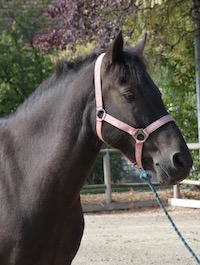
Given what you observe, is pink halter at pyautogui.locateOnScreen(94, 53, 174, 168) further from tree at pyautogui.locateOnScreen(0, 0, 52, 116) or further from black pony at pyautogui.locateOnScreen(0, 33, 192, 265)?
tree at pyautogui.locateOnScreen(0, 0, 52, 116)

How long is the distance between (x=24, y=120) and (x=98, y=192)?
35.6ft

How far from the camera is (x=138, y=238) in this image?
8430 mm

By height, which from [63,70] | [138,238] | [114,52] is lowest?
[138,238]

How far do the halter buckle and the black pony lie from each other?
0.02 m

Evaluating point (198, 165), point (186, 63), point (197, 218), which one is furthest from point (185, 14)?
point (197, 218)

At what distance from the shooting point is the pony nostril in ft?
10.8

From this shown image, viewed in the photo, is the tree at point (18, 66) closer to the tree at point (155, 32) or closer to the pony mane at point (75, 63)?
the tree at point (155, 32)

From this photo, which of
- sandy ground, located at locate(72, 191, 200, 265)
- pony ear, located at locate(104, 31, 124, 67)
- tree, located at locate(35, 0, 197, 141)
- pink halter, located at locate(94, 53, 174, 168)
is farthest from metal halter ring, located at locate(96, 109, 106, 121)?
tree, located at locate(35, 0, 197, 141)

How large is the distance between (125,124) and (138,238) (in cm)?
520

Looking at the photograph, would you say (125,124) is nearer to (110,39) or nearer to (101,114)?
(101,114)

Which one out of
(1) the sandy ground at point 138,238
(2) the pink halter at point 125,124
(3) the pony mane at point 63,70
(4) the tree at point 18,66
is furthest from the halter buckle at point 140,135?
(4) the tree at point 18,66

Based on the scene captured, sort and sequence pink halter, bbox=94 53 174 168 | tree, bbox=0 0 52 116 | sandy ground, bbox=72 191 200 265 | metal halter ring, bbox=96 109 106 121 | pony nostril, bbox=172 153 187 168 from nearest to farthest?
pony nostril, bbox=172 153 187 168
pink halter, bbox=94 53 174 168
metal halter ring, bbox=96 109 106 121
sandy ground, bbox=72 191 200 265
tree, bbox=0 0 52 116

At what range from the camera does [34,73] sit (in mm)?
15039

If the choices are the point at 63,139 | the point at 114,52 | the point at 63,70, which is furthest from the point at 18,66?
the point at 114,52
